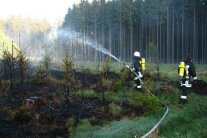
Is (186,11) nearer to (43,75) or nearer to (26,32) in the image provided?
(43,75)

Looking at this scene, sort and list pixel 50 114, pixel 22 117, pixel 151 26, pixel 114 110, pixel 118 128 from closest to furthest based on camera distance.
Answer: pixel 118 128, pixel 22 117, pixel 50 114, pixel 114 110, pixel 151 26

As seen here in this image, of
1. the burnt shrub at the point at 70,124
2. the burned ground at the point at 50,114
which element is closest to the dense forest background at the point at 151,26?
the burned ground at the point at 50,114

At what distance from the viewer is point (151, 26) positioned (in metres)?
74.4

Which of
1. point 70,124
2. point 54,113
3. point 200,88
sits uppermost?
point 200,88

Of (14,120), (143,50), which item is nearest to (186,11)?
(143,50)

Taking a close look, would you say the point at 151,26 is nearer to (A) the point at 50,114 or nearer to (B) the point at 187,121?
(A) the point at 50,114

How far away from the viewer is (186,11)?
213 feet

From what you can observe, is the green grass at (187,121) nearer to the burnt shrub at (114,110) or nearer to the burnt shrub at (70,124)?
the burnt shrub at (114,110)

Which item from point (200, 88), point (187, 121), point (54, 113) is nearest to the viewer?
point (187, 121)

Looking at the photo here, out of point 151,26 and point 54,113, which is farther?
point 151,26

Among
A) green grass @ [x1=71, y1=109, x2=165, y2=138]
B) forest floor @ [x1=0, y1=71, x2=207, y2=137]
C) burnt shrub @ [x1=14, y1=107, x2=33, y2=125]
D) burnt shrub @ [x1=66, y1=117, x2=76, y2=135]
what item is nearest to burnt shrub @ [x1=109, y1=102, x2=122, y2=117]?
forest floor @ [x1=0, y1=71, x2=207, y2=137]

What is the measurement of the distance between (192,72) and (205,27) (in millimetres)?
46826

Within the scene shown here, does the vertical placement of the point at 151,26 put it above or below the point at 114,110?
above

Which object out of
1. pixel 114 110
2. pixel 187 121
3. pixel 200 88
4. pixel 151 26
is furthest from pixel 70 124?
pixel 151 26
